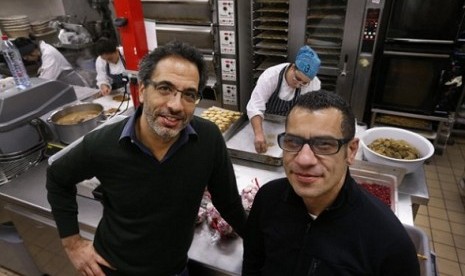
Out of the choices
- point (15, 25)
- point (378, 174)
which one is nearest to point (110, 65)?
point (15, 25)

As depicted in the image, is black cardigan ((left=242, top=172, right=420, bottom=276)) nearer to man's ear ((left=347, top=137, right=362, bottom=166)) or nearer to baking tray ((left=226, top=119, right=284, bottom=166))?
man's ear ((left=347, top=137, right=362, bottom=166))

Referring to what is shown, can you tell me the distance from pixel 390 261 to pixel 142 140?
1033 mm

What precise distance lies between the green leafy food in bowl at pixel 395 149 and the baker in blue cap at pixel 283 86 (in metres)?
0.75

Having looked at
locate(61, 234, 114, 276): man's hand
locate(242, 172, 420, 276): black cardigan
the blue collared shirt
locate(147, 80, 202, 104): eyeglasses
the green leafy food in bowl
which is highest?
locate(147, 80, 202, 104): eyeglasses

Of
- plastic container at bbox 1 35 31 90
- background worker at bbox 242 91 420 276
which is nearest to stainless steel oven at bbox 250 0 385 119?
plastic container at bbox 1 35 31 90

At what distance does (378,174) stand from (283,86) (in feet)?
3.81

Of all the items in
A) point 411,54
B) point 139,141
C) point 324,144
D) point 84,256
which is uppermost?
point 324,144

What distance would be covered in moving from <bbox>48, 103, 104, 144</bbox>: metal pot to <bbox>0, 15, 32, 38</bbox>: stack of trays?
121 inches

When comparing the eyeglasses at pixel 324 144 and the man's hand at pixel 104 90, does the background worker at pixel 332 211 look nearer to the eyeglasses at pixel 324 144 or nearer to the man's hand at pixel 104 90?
the eyeglasses at pixel 324 144

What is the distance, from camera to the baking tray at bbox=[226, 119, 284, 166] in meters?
1.99

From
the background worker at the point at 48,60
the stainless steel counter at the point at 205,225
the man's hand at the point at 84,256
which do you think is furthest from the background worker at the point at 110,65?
the man's hand at the point at 84,256

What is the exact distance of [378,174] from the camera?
1.66 metres

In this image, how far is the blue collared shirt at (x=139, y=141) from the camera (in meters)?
1.28

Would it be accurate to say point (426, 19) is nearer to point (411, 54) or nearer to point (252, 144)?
point (411, 54)
